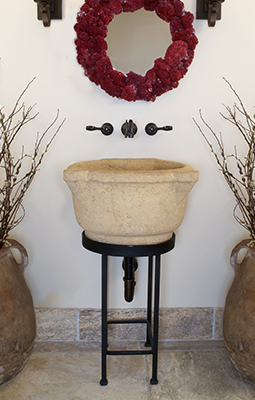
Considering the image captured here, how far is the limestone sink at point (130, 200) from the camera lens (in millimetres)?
1386

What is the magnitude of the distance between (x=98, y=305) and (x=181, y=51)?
4.51ft

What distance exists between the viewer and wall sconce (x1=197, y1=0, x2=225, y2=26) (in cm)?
166

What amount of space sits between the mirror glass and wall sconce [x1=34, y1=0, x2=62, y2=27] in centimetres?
26

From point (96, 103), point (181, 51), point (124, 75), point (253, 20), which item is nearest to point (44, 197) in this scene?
point (96, 103)

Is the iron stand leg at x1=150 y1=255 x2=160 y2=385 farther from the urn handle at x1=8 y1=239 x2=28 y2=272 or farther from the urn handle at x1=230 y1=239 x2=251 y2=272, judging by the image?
the urn handle at x1=8 y1=239 x2=28 y2=272

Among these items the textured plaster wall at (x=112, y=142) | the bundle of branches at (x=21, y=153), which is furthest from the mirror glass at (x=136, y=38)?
the bundle of branches at (x=21, y=153)

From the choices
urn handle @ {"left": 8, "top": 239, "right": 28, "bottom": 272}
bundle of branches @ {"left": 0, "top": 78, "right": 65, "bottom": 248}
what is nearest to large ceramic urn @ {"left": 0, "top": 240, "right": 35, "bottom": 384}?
urn handle @ {"left": 8, "top": 239, "right": 28, "bottom": 272}

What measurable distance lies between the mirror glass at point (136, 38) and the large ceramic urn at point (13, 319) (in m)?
1.03

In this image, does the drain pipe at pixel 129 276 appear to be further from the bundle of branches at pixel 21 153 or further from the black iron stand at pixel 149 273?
the bundle of branches at pixel 21 153

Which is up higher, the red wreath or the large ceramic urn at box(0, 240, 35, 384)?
the red wreath

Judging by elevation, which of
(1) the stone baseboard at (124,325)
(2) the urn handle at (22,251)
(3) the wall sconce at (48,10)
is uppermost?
(3) the wall sconce at (48,10)

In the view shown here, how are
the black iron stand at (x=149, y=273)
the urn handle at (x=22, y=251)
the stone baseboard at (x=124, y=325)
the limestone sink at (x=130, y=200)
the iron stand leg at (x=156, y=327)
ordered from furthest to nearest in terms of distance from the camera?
the stone baseboard at (x=124, y=325)
the urn handle at (x=22, y=251)
the iron stand leg at (x=156, y=327)
the black iron stand at (x=149, y=273)
the limestone sink at (x=130, y=200)

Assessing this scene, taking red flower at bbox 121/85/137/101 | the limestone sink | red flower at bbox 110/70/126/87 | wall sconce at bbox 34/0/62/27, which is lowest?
the limestone sink

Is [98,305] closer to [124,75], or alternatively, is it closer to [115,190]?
[115,190]
